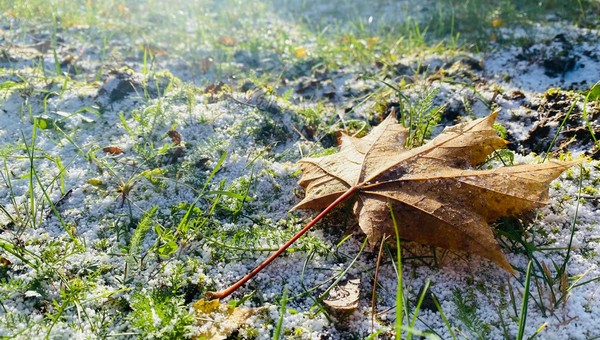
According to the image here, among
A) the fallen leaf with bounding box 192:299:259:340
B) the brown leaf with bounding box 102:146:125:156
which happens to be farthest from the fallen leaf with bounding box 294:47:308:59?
the fallen leaf with bounding box 192:299:259:340

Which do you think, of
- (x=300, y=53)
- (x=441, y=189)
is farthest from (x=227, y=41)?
(x=441, y=189)

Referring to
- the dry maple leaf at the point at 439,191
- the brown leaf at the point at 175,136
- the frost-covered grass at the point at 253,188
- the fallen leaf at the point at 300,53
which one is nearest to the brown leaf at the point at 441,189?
the dry maple leaf at the point at 439,191

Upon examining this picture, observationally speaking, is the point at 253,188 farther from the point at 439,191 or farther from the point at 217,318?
the point at 439,191

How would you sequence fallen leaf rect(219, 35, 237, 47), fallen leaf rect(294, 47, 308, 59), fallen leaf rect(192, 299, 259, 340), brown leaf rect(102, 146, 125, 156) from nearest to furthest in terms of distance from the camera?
fallen leaf rect(192, 299, 259, 340)
brown leaf rect(102, 146, 125, 156)
fallen leaf rect(294, 47, 308, 59)
fallen leaf rect(219, 35, 237, 47)

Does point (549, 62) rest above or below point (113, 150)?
above

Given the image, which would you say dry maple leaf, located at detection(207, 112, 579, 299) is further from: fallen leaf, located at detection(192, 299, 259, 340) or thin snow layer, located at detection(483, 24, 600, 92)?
thin snow layer, located at detection(483, 24, 600, 92)

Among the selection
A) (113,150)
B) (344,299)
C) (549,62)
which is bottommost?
(344,299)

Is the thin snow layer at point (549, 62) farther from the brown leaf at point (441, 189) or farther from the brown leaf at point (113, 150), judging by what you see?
the brown leaf at point (113, 150)

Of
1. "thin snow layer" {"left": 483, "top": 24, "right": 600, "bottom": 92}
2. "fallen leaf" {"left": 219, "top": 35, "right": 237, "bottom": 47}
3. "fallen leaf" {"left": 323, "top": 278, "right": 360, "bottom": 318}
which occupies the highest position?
"thin snow layer" {"left": 483, "top": 24, "right": 600, "bottom": 92}
